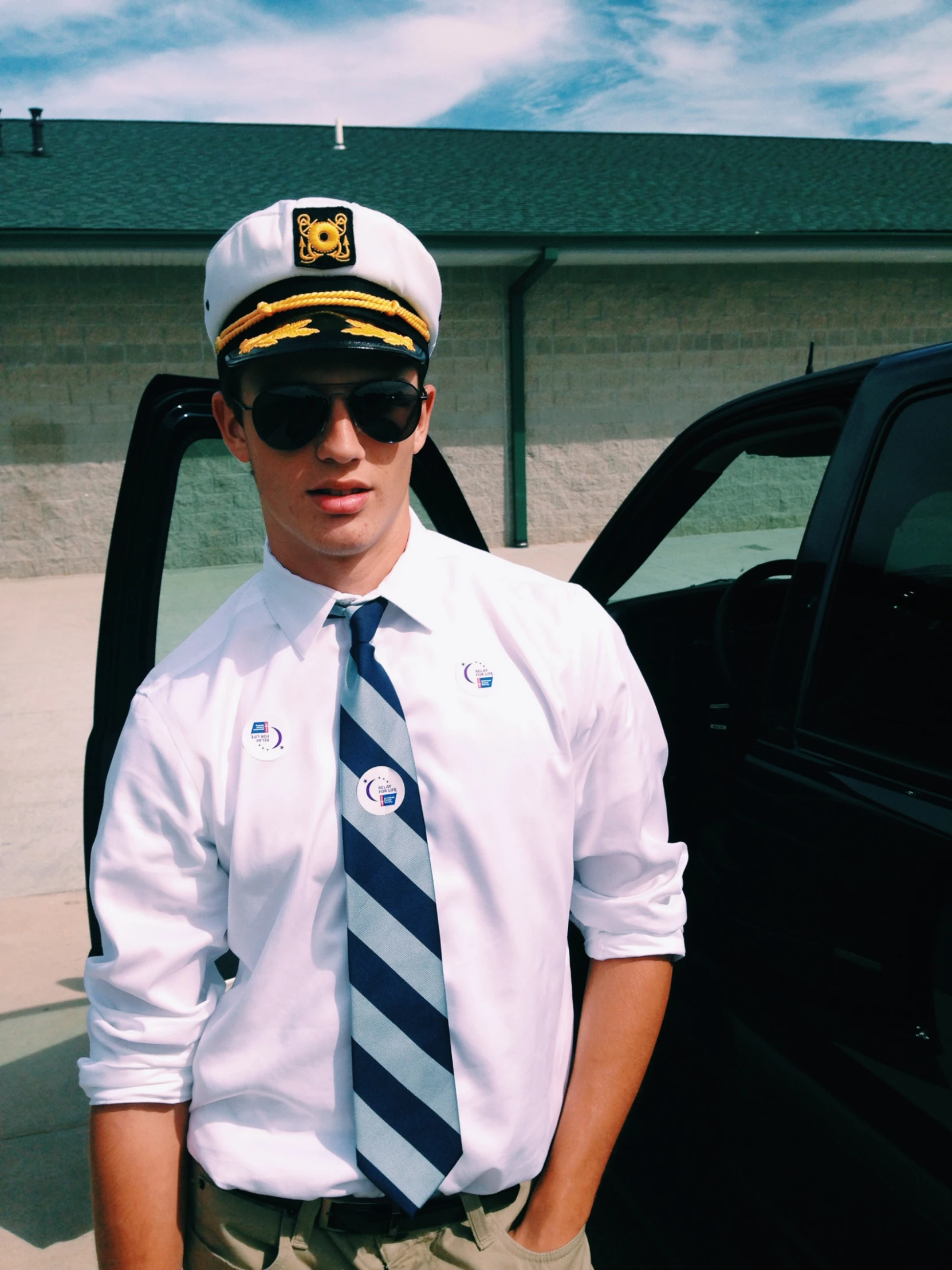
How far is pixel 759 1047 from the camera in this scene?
167 centimetres

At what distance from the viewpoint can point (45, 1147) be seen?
2.85 meters

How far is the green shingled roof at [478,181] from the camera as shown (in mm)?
12062

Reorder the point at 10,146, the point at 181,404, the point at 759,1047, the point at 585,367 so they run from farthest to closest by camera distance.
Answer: the point at 10,146 < the point at 585,367 < the point at 181,404 < the point at 759,1047

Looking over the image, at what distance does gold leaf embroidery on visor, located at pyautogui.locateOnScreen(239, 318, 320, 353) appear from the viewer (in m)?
1.25

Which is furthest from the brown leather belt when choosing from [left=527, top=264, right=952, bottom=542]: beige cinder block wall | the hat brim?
[left=527, top=264, right=952, bottom=542]: beige cinder block wall

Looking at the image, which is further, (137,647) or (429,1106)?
(137,647)

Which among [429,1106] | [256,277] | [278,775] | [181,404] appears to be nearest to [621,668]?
[278,775]

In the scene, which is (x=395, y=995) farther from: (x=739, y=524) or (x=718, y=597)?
(x=718, y=597)

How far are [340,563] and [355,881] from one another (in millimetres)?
413

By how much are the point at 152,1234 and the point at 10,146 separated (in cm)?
1609

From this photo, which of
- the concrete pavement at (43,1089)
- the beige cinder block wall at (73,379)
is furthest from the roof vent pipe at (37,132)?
the concrete pavement at (43,1089)

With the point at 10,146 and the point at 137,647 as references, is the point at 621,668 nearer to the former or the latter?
the point at 137,647

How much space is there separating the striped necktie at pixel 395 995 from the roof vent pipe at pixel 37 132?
15330 millimetres

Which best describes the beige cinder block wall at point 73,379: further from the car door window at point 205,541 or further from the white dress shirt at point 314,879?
the white dress shirt at point 314,879
